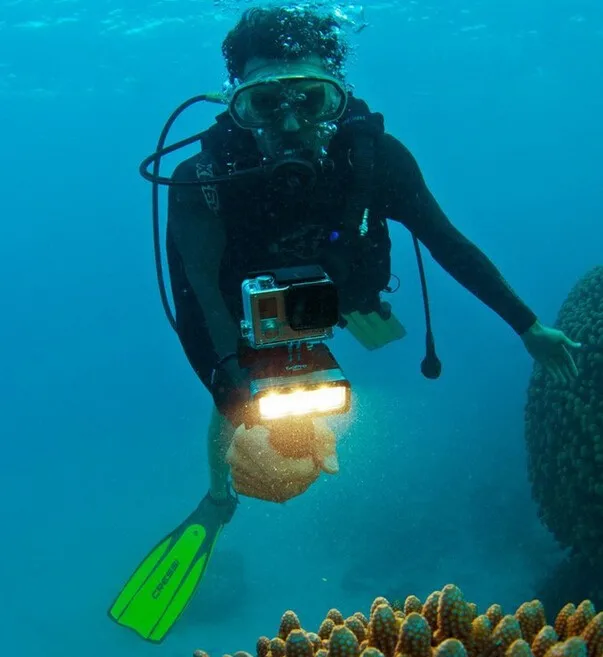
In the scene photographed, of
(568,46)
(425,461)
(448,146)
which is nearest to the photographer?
(425,461)

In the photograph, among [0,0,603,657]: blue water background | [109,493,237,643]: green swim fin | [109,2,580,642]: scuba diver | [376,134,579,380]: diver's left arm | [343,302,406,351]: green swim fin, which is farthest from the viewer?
[0,0,603,657]: blue water background

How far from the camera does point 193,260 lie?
4.00 meters

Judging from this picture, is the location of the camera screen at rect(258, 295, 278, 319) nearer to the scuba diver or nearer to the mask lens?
the scuba diver

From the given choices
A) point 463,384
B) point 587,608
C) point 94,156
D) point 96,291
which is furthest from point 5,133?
point 587,608

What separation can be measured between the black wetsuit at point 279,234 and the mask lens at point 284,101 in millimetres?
425

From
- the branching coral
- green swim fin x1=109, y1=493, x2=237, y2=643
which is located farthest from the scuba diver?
green swim fin x1=109, y1=493, x2=237, y2=643

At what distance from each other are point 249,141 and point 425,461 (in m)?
18.1

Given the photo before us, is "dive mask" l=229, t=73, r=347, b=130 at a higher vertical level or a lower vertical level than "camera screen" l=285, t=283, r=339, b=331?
higher

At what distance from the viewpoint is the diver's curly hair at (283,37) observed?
14.4ft

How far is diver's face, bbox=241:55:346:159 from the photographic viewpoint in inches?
161

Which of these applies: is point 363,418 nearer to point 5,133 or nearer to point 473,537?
point 473,537

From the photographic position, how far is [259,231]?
4.39 meters

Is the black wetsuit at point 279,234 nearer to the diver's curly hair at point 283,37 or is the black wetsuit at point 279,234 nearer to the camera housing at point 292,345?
the diver's curly hair at point 283,37

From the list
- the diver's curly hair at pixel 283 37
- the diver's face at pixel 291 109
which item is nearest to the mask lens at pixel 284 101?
the diver's face at pixel 291 109
